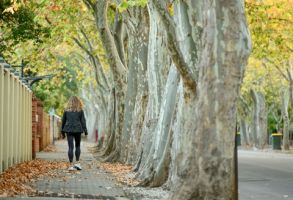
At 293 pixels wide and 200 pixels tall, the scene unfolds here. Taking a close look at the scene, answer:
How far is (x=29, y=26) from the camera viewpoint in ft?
58.4

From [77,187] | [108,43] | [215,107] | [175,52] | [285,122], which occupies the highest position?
[108,43]

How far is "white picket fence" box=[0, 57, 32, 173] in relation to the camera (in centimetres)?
1422

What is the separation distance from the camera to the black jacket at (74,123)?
16.0 m

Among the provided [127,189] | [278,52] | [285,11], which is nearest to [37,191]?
[127,189]

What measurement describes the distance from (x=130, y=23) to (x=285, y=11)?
7.34m

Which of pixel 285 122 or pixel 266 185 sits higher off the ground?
pixel 285 122

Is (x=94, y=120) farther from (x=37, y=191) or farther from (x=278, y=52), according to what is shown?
(x=37, y=191)

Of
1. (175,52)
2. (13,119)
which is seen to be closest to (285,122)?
(13,119)

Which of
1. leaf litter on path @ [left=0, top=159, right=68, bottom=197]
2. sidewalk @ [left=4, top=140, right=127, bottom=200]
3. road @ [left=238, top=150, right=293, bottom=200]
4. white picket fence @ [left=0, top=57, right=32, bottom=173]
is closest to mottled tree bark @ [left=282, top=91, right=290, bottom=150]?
road @ [left=238, top=150, right=293, bottom=200]

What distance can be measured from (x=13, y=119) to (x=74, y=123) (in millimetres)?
1568

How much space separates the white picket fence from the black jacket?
4.37ft

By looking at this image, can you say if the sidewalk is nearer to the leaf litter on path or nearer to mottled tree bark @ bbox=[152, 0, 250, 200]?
the leaf litter on path

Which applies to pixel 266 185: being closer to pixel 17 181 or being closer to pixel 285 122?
pixel 17 181

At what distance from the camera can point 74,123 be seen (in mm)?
16062
